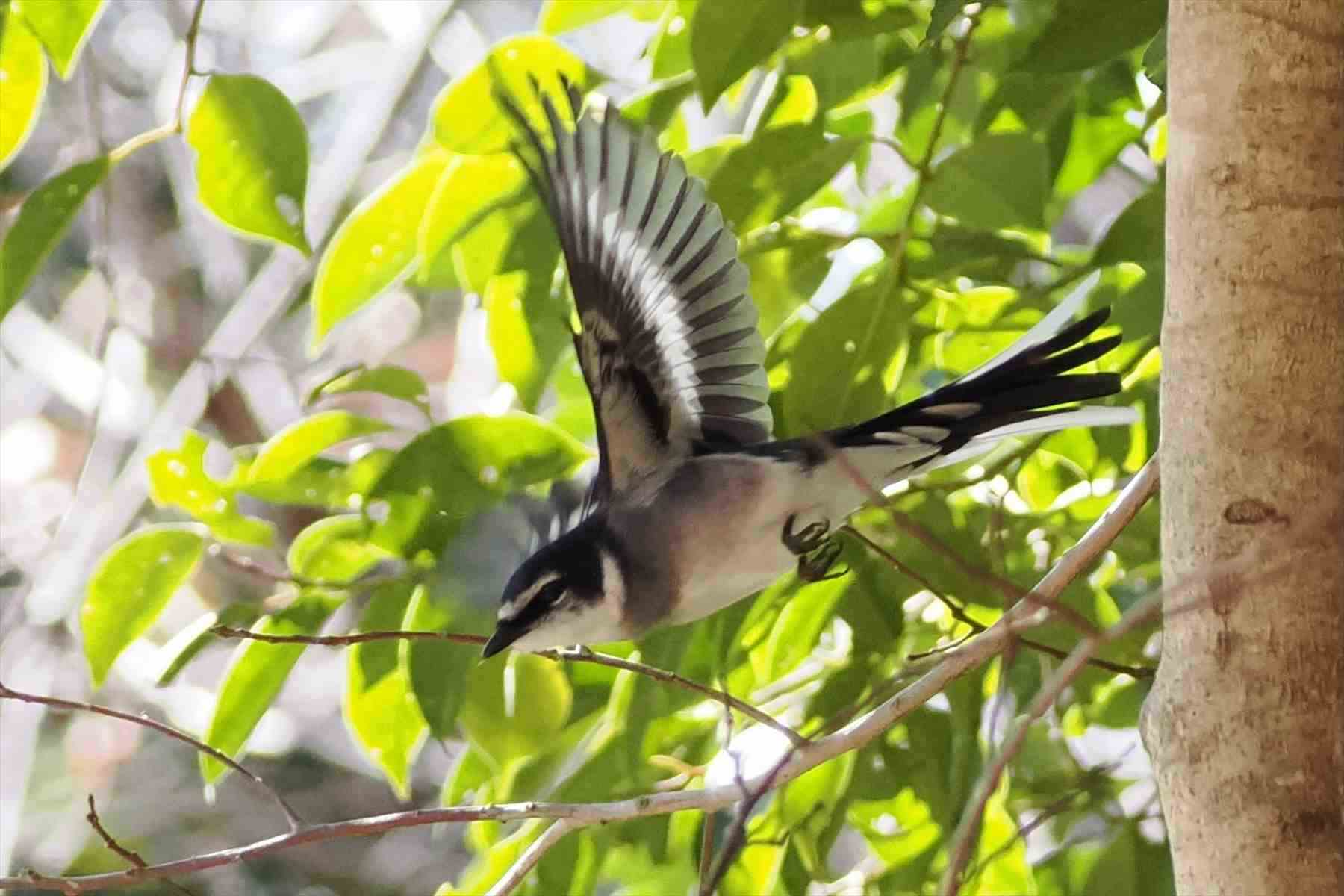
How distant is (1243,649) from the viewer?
0.40 m

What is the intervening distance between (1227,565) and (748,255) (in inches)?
14.8

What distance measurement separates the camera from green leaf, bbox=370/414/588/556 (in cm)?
67

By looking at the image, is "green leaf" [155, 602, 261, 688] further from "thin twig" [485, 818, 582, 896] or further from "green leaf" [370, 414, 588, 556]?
"thin twig" [485, 818, 582, 896]

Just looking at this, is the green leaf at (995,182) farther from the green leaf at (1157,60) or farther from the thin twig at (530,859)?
the thin twig at (530,859)

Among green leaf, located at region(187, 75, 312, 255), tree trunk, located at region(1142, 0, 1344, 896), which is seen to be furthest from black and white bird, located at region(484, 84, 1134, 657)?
tree trunk, located at region(1142, 0, 1344, 896)

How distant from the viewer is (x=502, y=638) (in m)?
0.68

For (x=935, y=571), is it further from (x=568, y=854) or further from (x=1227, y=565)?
(x=1227, y=565)

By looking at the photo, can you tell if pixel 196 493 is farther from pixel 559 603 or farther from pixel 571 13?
pixel 571 13

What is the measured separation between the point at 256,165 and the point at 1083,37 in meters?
0.36

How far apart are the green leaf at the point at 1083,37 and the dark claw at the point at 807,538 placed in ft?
0.76

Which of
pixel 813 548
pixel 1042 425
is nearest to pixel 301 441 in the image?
pixel 813 548

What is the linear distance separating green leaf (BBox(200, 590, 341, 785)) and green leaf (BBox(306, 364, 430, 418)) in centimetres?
11

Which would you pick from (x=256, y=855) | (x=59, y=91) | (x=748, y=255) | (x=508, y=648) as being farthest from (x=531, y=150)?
(x=59, y=91)

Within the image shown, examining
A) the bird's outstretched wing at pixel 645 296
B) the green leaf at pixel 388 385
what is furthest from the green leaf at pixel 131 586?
the bird's outstretched wing at pixel 645 296
